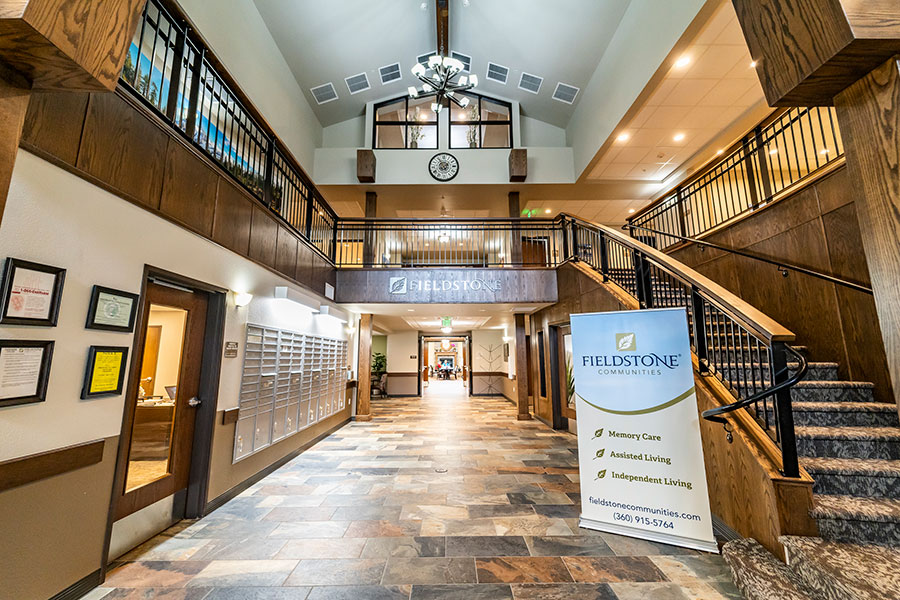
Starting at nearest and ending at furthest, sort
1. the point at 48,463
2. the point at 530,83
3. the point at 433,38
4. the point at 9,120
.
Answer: the point at 9,120, the point at 48,463, the point at 433,38, the point at 530,83

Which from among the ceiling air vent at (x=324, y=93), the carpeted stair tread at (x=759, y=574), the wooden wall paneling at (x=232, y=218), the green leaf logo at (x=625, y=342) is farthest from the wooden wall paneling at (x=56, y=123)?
the ceiling air vent at (x=324, y=93)

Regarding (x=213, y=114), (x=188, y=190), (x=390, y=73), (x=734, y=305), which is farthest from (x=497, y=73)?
(x=734, y=305)

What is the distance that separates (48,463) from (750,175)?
6671 mm

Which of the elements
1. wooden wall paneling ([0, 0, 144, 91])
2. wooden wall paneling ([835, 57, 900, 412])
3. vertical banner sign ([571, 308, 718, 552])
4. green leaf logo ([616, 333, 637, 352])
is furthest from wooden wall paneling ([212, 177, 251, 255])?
wooden wall paneling ([835, 57, 900, 412])

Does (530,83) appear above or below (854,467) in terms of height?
above

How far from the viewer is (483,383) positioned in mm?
13180

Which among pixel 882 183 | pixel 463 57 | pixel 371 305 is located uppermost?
pixel 463 57

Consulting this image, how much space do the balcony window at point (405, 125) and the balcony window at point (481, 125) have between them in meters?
0.55

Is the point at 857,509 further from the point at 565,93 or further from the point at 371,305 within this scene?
the point at 565,93

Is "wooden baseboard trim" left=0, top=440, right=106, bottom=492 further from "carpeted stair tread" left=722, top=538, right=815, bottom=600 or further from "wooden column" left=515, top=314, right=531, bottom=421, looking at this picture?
"wooden column" left=515, top=314, right=531, bottom=421

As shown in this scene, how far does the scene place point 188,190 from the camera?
287 centimetres

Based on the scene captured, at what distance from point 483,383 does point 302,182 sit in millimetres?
9470

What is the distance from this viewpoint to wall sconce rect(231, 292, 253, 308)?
3.63 m

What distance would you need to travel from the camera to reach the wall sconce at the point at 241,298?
3631 mm
